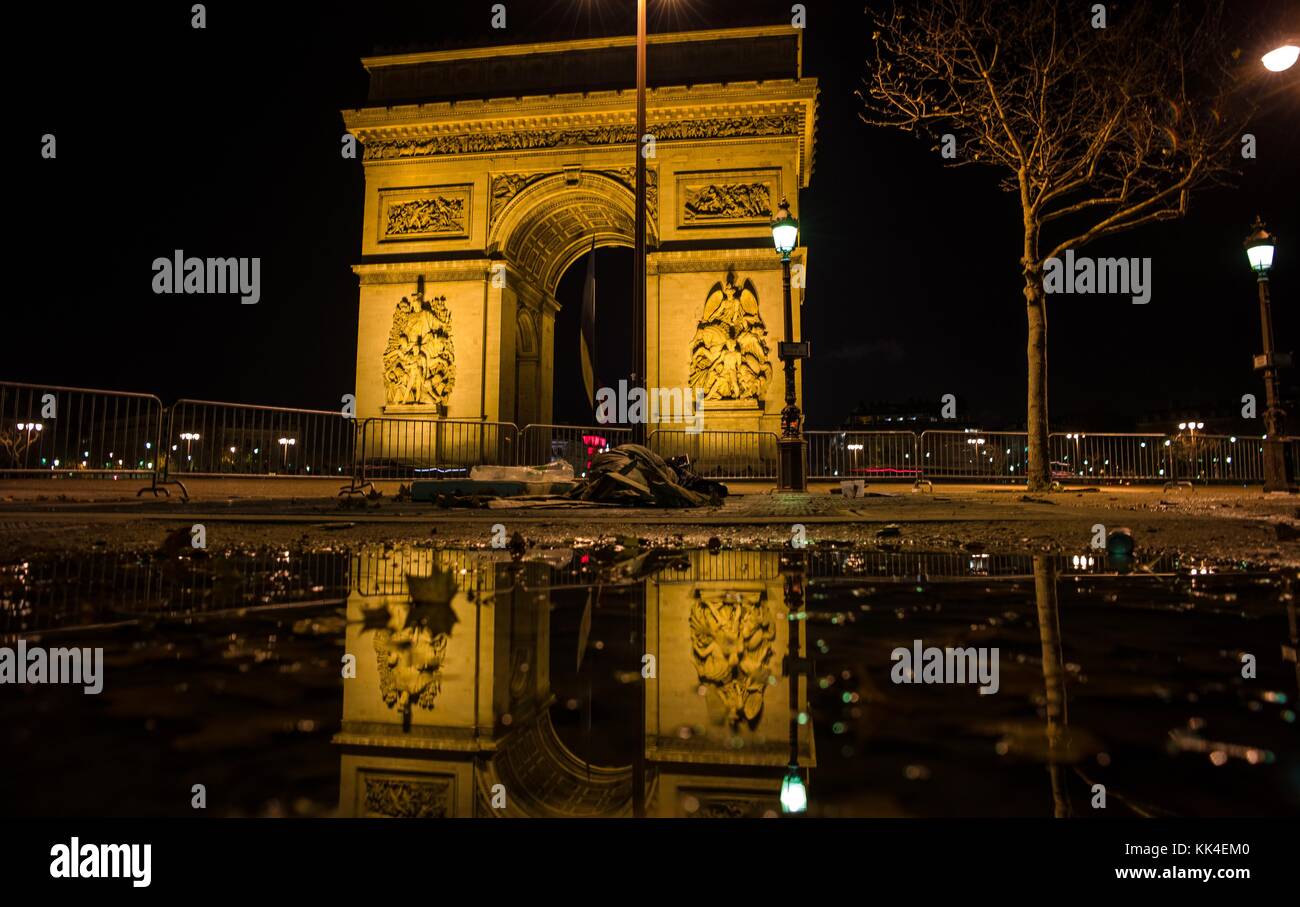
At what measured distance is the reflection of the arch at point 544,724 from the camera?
0.70 m

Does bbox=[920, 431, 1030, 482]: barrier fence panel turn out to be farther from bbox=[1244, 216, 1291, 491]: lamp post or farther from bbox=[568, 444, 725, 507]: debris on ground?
bbox=[568, 444, 725, 507]: debris on ground

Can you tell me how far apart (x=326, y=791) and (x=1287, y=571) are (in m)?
3.07

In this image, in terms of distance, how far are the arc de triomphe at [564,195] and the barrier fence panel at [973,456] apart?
364 cm

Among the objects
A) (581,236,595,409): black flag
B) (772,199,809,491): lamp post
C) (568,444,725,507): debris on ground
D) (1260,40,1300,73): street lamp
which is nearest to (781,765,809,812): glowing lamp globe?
(568,444,725,507): debris on ground

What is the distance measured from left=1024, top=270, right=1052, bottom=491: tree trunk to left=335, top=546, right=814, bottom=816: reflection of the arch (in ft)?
39.0

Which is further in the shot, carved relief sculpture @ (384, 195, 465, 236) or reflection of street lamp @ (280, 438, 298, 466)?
carved relief sculpture @ (384, 195, 465, 236)

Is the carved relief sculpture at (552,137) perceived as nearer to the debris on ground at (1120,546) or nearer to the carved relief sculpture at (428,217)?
the carved relief sculpture at (428,217)

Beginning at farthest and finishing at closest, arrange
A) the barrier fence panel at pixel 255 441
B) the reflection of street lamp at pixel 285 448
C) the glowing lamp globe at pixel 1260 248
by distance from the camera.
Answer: the reflection of street lamp at pixel 285 448
the glowing lamp globe at pixel 1260 248
the barrier fence panel at pixel 255 441

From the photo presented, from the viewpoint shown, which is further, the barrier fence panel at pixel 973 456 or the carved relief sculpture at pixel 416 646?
the barrier fence panel at pixel 973 456

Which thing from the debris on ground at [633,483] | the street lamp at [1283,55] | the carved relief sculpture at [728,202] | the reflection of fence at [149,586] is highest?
the carved relief sculpture at [728,202]

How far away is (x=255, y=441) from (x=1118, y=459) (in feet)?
58.1

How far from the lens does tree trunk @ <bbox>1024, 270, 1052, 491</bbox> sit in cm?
1191

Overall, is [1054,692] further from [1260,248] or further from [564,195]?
[564,195]

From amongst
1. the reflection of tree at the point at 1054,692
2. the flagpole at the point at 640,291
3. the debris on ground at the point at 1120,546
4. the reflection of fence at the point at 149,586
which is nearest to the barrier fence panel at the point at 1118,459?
the flagpole at the point at 640,291
